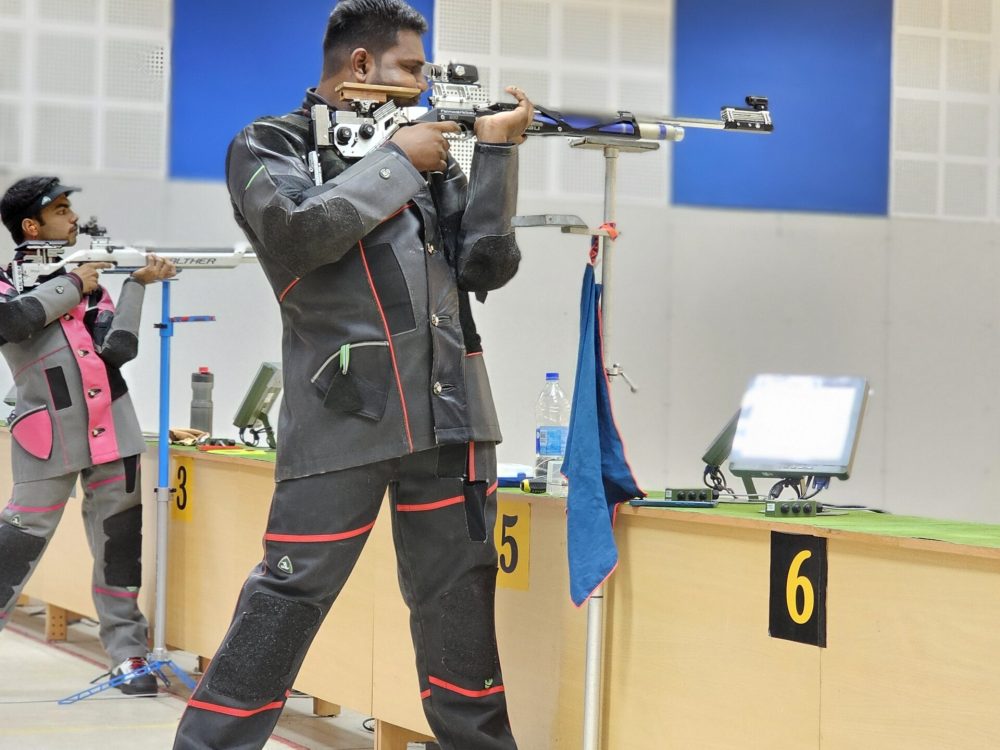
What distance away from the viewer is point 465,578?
2100 mm

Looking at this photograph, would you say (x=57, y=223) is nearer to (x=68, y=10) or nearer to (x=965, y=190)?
(x=68, y=10)

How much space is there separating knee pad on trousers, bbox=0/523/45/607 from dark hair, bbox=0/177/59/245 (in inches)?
35.4

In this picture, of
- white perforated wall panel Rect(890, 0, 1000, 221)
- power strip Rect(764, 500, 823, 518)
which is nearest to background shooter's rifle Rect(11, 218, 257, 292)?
power strip Rect(764, 500, 823, 518)

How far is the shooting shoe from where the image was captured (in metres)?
3.73

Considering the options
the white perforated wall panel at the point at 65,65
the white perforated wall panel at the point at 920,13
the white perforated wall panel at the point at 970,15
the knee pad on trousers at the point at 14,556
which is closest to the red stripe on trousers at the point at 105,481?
the knee pad on trousers at the point at 14,556

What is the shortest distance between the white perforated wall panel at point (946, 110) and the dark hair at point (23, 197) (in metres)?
4.68

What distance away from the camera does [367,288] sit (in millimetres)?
2033

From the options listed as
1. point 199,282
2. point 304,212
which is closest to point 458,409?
point 304,212

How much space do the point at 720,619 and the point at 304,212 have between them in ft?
2.98

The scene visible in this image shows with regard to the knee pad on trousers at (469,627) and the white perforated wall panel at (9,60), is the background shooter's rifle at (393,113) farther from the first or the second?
the white perforated wall panel at (9,60)

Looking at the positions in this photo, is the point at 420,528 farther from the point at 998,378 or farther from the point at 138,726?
the point at 998,378

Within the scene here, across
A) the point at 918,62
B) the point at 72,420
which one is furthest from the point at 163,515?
the point at 918,62

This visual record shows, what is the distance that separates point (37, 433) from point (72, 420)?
0.10 meters

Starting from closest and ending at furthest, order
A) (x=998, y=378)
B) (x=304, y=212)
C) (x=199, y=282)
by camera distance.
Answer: (x=304, y=212) < (x=199, y=282) < (x=998, y=378)
